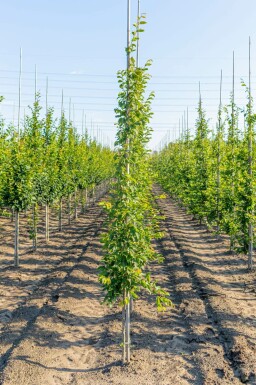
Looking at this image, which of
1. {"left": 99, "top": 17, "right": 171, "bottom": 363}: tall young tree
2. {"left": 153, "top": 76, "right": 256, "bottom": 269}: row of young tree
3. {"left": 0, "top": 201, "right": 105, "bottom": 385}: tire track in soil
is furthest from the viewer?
{"left": 153, "top": 76, "right": 256, "bottom": 269}: row of young tree

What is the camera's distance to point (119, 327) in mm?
8609

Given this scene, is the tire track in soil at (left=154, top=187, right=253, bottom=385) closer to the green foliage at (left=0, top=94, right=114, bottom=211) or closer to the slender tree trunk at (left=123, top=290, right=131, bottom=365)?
the slender tree trunk at (left=123, top=290, right=131, bottom=365)

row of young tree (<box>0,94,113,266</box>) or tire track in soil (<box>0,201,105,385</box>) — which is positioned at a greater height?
row of young tree (<box>0,94,113,266</box>)

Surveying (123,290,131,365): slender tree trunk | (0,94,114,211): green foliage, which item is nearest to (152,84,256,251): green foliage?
(0,94,114,211): green foliage

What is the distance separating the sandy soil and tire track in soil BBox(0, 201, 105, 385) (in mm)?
26

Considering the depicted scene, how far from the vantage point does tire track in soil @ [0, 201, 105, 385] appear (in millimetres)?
7650

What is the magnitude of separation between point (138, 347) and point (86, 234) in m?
11.7

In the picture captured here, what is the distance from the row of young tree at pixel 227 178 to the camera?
13109mm

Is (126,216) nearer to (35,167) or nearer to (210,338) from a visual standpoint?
(210,338)

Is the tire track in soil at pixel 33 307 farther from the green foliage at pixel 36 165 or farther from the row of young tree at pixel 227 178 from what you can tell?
the row of young tree at pixel 227 178

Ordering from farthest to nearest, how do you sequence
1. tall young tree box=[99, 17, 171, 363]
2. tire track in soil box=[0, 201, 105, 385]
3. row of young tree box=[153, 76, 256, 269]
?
1. row of young tree box=[153, 76, 256, 269]
2. tire track in soil box=[0, 201, 105, 385]
3. tall young tree box=[99, 17, 171, 363]

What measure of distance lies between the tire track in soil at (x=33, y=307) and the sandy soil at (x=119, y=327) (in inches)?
1.0

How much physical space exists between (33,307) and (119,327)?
2476 mm

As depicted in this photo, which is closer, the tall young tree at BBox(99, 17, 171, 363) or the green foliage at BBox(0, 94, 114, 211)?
the tall young tree at BBox(99, 17, 171, 363)
